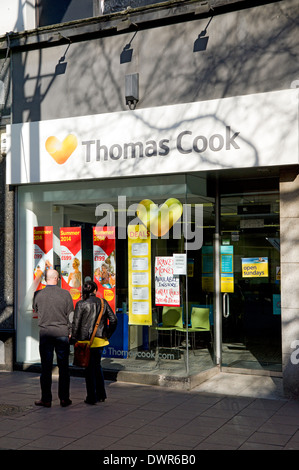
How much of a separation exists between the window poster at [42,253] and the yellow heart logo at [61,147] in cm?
136

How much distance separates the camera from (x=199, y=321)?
30.5 ft

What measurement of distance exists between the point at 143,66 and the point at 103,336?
14.0 feet

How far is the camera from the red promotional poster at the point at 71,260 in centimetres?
963

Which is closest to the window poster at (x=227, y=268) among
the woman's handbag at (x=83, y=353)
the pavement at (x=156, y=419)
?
the pavement at (x=156, y=419)

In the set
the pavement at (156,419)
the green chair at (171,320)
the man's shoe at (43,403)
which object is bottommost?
the pavement at (156,419)

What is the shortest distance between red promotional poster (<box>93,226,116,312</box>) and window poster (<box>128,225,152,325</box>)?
0.35 metres

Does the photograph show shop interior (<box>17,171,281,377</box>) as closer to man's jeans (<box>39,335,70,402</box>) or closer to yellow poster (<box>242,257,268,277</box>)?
yellow poster (<box>242,257,268,277</box>)

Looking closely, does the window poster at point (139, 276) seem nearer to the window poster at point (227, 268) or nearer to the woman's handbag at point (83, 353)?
the window poster at point (227, 268)

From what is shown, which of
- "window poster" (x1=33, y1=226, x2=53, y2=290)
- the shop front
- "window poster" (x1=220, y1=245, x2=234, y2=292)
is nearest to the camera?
the shop front

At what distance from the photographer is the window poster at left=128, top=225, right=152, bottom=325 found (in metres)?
8.96

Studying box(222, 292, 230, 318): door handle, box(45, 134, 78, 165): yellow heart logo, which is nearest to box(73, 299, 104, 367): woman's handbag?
box(222, 292, 230, 318): door handle

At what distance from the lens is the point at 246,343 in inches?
377
